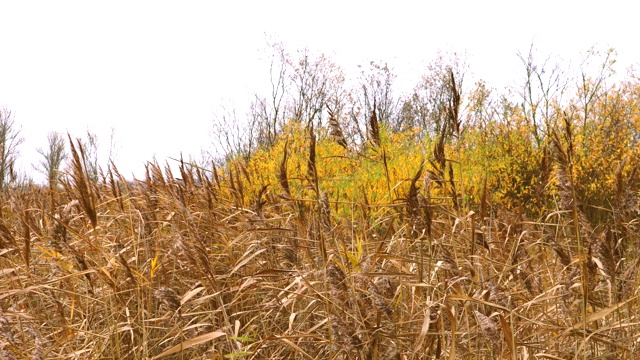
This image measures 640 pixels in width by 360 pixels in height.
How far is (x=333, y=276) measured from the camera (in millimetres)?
1585

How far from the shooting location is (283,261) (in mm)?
2713

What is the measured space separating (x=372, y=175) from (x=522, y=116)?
3.83 m

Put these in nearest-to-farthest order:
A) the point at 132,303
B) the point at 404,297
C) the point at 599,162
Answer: the point at 404,297 → the point at 132,303 → the point at 599,162

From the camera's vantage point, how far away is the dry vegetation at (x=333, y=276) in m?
1.57

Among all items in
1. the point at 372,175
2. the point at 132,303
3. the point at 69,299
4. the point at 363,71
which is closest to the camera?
the point at 132,303

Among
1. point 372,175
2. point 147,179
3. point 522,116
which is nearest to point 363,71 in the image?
point 522,116

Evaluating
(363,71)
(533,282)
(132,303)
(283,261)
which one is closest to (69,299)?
(132,303)

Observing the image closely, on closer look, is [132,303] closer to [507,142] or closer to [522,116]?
[507,142]

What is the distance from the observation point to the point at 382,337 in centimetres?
183

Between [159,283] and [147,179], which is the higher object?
[147,179]

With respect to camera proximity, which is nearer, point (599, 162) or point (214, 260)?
point (214, 260)

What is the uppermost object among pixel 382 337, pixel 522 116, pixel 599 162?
pixel 522 116

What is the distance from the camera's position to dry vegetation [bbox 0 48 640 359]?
5.14 feet

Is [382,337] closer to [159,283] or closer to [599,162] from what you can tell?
[159,283]
